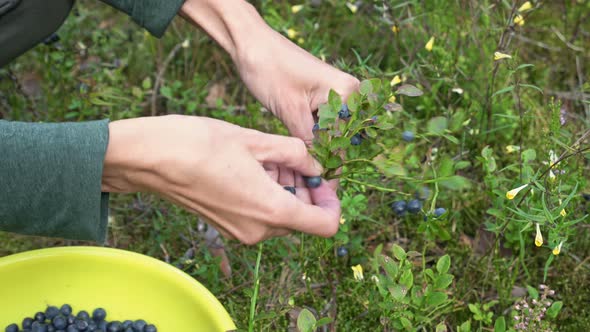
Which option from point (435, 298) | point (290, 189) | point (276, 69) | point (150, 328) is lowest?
point (150, 328)

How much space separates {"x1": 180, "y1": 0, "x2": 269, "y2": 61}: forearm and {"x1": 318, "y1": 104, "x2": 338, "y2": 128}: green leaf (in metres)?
0.39

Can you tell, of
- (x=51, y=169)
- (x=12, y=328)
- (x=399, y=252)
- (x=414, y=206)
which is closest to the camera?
A: (x=51, y=169)

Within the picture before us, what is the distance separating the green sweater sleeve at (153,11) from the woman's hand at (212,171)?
53cm

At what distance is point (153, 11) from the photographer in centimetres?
178

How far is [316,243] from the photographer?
1.71 meters

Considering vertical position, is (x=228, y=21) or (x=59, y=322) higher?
(x=228, y=21)

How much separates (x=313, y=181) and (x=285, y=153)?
9 centimetres

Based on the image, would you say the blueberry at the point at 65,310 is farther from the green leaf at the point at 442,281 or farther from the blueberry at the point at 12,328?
the green leaf at the point at 442,281

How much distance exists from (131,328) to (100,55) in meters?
1.17

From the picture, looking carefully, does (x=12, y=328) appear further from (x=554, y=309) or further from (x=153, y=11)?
(x=554, y=309)

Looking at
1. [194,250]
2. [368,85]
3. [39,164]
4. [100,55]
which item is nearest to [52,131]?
[39,164]

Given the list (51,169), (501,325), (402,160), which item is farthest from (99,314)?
(501,325)

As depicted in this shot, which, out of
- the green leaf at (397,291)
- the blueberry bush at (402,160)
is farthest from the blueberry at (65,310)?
the green leaf at (397,291)

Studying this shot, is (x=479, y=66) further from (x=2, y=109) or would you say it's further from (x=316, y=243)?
(x=2, y=109)
